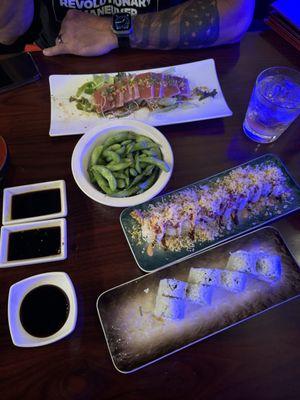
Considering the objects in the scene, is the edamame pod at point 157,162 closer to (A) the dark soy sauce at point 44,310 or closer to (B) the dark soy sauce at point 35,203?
(B) the dark soy sauce at point 35,203

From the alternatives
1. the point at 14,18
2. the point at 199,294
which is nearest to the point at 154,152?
the point at 199,294

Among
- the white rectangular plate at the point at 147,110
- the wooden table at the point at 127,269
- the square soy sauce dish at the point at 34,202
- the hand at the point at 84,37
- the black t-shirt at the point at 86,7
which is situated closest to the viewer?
the wooden table at the point at 127,269

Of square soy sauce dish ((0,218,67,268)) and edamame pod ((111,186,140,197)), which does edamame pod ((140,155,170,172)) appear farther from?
square soy sauce dish ((0,218,67,268))

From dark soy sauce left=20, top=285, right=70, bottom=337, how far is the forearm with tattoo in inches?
57.8

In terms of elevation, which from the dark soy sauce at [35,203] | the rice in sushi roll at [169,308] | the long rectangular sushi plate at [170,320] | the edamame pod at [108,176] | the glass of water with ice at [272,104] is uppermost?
→ the glass of water with ice at [272,104]

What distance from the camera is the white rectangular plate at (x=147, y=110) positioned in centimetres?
159

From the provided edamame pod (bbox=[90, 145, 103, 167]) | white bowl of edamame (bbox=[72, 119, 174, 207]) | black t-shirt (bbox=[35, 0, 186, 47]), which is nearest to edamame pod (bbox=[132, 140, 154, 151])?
white bowl of edamame (bbox=[72, 119, 174, 207])

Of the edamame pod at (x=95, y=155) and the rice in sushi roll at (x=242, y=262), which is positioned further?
the edamame pod at (x=95, y=155)

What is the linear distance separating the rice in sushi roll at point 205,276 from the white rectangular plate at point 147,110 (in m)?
0.77

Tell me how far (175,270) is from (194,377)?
1.22ft

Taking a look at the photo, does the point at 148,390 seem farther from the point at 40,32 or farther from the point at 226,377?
the point at 40,32

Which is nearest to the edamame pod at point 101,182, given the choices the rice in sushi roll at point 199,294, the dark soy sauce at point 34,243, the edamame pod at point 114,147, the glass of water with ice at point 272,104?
the edamame pod at point 114,147

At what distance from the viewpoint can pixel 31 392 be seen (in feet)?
3.40

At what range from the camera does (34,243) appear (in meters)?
1.25
